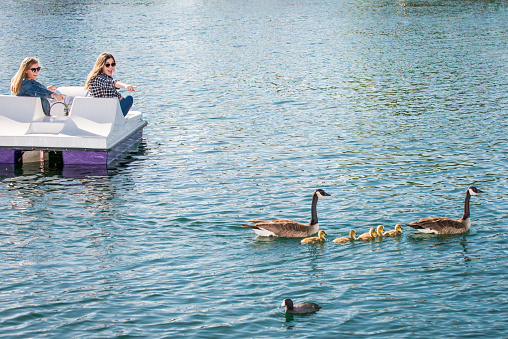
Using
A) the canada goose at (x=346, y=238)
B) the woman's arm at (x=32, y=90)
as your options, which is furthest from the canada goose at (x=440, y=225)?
the woman's arm at (x=32, y=90)

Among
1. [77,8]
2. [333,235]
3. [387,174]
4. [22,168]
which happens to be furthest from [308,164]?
[77,8]

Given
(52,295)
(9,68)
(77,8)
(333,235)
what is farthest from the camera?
(77,8)

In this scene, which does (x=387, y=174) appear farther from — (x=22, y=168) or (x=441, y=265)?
(x=22, y=168)

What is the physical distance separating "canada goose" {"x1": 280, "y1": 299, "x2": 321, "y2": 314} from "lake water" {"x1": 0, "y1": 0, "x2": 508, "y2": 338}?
12cm

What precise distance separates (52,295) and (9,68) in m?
30.4

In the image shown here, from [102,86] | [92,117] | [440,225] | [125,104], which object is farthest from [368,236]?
[125,104]

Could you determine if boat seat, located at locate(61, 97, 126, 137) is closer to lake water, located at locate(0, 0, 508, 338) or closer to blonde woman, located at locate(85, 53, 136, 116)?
blonde woman, located at locate(85, 53, 136, 116)

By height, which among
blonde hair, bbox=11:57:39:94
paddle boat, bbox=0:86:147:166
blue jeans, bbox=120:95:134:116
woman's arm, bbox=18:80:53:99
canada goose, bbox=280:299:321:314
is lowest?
canada goose, bbox=280:299:321:314

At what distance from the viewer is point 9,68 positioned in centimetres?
4000

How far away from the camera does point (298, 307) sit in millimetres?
11508

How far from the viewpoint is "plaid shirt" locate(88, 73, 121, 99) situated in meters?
21.2

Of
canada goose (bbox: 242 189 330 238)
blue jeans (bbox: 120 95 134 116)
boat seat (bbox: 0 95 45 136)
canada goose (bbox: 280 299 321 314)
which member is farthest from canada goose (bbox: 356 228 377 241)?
boat seat (bbox: 0 95 45 136)

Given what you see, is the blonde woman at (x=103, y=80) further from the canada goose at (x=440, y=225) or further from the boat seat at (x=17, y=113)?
the canada goose at (x=440, y=225)

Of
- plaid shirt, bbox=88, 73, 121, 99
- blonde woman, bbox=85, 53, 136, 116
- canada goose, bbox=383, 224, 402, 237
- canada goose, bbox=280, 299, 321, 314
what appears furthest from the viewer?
plaid shirt, bbox=88, 73, 121, 99
